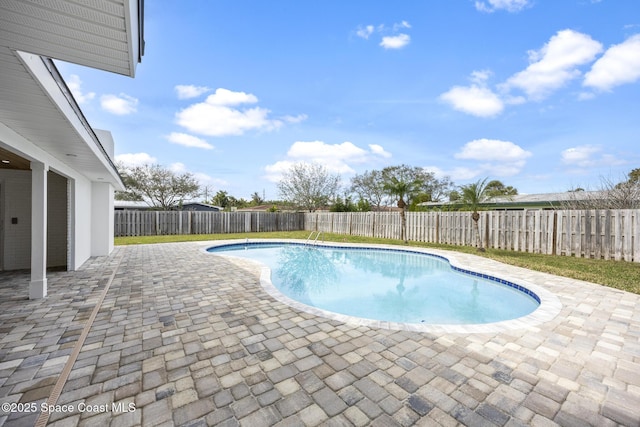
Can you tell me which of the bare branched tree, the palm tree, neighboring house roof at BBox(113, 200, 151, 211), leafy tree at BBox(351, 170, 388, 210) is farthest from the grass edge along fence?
neighboring house roof at BBox(113, 200, 151, 211)

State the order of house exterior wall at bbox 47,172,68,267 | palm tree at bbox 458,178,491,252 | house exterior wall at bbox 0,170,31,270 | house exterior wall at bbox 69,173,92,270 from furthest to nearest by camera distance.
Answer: palm tree at bbox 458,178,491,252 → house exterior wall at bbox 47,172,68,267 → house exterior wall at bbox 0,170,31,270 → house exterior wall at bbox 69,173,92,270

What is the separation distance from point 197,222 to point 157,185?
8953 millimetres

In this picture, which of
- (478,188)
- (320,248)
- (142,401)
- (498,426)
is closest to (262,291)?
(142,401)

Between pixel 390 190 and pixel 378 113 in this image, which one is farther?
pixel 378 113

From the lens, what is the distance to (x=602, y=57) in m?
8.06

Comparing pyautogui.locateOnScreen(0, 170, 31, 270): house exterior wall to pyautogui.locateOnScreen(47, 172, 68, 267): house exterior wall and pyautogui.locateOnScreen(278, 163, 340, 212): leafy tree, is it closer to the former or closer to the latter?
pyautogui.locateOnScreen(47, 172, 68, 267): house exterior wall

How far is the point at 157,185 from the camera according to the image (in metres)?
22.9

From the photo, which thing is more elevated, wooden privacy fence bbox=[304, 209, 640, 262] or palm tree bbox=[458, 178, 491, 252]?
palm tree bbox=[458, 178, 491, 252]

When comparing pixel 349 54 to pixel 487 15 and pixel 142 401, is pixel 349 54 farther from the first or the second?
pixel 142 401

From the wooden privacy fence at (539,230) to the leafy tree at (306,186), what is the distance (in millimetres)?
10257

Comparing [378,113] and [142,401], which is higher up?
[378,113]

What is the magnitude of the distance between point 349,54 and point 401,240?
8.46m

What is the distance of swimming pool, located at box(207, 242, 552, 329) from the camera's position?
4574mm

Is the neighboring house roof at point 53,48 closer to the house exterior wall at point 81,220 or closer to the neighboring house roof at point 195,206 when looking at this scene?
the house exterior wall at point 81,220
